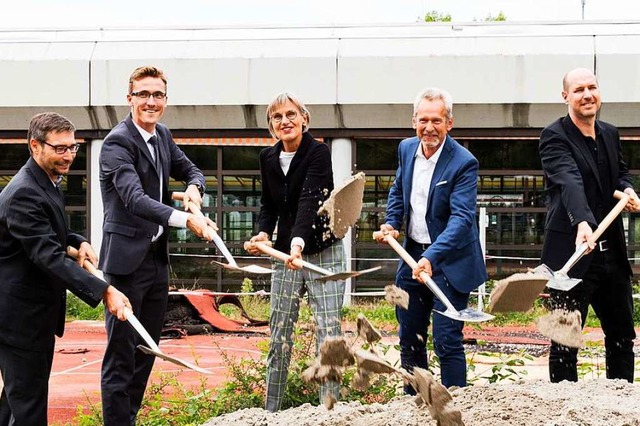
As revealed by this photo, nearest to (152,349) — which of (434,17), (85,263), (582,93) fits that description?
(85,263)

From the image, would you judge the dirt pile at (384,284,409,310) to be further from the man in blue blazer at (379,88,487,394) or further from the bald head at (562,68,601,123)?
the bald head at (562,68,601,123)

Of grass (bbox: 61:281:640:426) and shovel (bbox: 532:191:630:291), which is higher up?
shovel (bbox: 532:191:630:291)

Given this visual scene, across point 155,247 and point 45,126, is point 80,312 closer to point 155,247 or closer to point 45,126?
point 155,247

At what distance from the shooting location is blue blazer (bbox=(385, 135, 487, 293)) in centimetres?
502

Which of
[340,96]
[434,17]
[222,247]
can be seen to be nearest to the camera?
[222,247]

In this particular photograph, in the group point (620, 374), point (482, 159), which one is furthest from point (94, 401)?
point (482, 159)

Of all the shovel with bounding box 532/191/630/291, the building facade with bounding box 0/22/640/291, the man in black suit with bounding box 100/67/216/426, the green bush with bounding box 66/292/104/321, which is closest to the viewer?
the man in black suit with bounding box 100/67/216/426

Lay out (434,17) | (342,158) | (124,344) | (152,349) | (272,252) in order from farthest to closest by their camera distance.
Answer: (434,17) → (342,158) → (272,252) → (124,344) → (152,349)

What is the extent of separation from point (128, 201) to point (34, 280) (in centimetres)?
60

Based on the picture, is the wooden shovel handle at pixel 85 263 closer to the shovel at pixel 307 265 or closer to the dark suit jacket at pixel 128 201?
the dark suit jacket at pixel 128 201

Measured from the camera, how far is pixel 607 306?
5367 millimetres

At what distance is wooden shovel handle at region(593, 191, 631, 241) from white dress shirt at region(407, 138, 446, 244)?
92 cm

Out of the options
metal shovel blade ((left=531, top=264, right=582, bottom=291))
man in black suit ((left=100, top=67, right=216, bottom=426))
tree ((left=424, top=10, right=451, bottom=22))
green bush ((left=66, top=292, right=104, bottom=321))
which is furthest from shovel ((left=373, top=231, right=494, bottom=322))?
tree ((left=424, top=10, right=451, bottom=22))

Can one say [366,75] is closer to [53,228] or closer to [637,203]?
[637,203]
